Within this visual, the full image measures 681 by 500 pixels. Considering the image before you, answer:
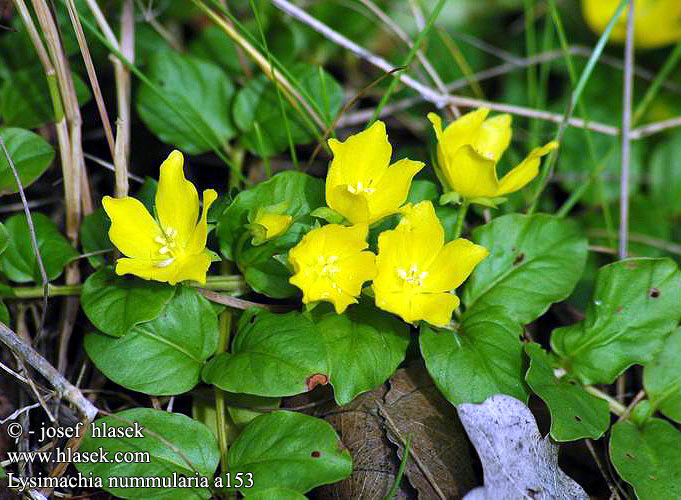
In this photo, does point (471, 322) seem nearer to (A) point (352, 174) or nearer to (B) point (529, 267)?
(B) point (529, 267)

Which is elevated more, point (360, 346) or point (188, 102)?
point (188, 102)

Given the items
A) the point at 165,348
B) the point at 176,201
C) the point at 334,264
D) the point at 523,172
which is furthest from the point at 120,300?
the point at 523,172

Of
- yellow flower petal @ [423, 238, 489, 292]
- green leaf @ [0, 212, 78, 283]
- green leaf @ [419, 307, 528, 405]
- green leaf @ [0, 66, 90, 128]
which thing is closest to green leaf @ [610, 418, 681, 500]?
green leaf @ [419, 307, 528, 405]

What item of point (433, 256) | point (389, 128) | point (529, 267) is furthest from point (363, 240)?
point (389, 128)

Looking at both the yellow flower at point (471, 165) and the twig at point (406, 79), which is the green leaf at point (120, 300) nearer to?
the yellow flower at point (471, 165)

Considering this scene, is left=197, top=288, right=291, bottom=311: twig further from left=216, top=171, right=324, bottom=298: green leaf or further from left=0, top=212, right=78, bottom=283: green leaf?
left=0, top=212, right=78, bottom=283: green leaf

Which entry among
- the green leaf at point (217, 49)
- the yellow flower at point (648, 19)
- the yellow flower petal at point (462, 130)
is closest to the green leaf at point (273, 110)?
the green leaf at point (217, 49)

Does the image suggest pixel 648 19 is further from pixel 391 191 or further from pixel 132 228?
pixel 132 228
